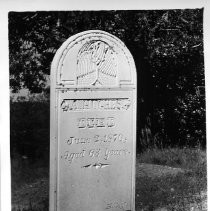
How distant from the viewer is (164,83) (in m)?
4.18

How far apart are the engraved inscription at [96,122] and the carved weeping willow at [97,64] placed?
12.6 inches

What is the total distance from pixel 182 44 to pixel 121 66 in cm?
97

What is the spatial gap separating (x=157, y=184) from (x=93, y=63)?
5.16ft

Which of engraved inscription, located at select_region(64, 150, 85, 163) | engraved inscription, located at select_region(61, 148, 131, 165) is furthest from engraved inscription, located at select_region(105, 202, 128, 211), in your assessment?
engraved inscription, located at select_region(64, 150, 85, 163)

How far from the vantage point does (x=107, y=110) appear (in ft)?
11.2

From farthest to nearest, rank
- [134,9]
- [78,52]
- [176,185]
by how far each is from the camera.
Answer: [176,185] < [134,9] < [78,52]

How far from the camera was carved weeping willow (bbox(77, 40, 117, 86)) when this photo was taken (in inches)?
130

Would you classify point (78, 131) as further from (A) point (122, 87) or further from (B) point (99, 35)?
(B) point (99, 35)

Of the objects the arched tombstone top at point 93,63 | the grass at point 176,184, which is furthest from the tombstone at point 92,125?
the grass at point 176,184

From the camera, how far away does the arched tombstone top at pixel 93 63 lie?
3.21 metres

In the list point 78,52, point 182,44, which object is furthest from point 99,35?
point 182,44

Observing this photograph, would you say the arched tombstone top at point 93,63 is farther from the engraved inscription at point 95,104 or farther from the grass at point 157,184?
the grass at point 157,184

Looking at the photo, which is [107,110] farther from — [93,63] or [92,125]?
[93,63]

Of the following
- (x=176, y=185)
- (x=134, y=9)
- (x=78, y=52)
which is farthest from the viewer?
(x=176, y=185)
